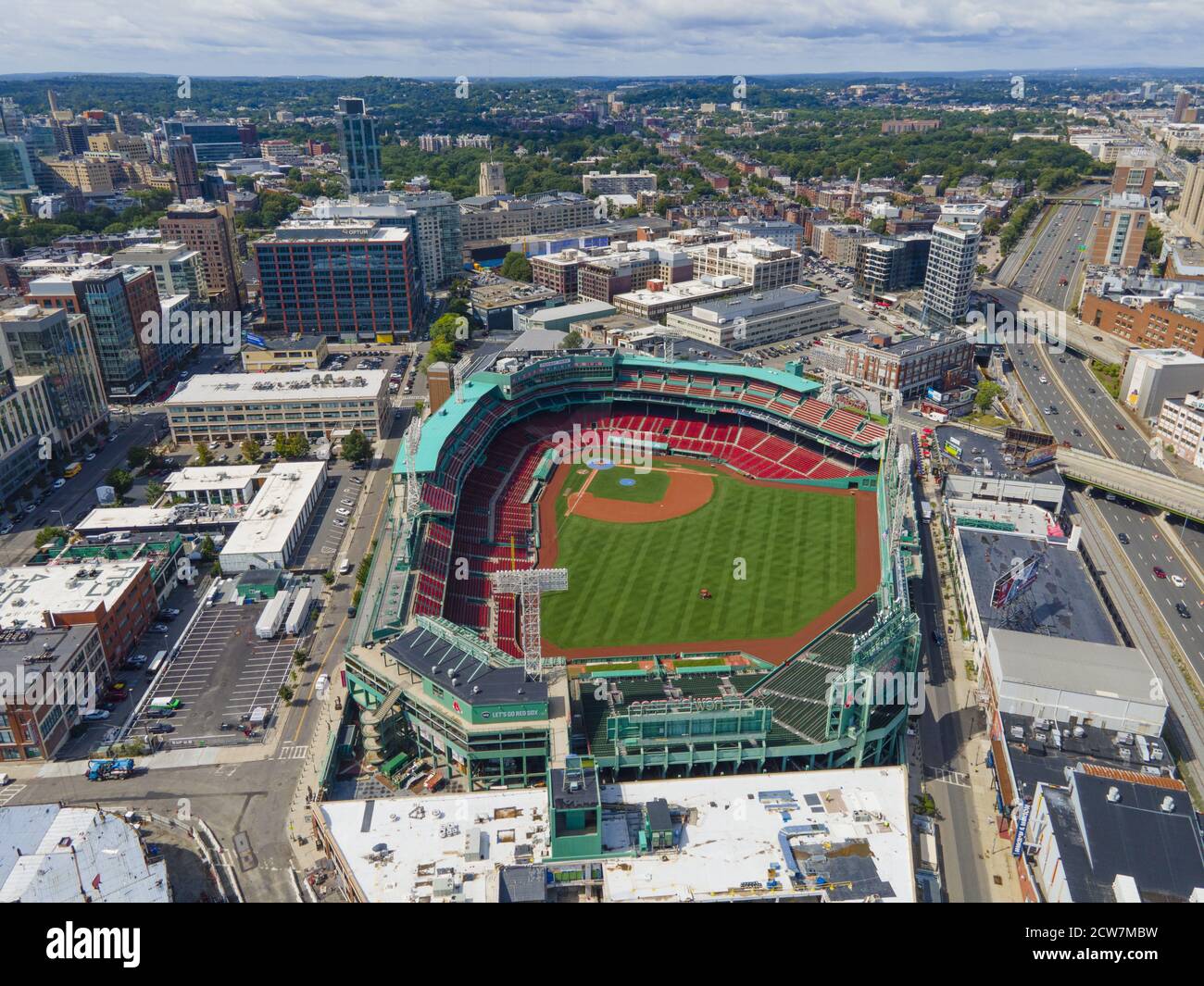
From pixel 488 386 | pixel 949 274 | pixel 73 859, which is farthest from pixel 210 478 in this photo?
pixel 949 274

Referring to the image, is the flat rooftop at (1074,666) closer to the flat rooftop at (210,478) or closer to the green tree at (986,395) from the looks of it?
the green tree at (986,395)

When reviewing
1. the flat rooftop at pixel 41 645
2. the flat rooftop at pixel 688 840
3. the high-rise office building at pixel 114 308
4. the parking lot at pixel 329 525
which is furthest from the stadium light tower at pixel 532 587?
the high-rise office building at pixel 114 308

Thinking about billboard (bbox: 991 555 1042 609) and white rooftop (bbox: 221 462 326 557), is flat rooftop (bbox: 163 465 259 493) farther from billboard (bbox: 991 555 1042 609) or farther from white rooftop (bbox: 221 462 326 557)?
billboard (bbox: 991 555 1042 609)

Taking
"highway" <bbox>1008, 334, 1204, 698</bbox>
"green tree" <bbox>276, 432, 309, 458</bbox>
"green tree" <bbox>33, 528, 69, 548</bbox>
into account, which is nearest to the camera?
"highway" <bbox>1008, 334, 1204, 698</bbox>

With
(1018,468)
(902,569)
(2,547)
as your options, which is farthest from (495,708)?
(1018,468)

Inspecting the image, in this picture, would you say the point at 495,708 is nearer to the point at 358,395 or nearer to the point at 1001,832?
the point at 1001,832

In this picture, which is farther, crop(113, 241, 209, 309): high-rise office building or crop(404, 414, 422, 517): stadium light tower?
crop(113, 241, 209, 309): high-rise office building

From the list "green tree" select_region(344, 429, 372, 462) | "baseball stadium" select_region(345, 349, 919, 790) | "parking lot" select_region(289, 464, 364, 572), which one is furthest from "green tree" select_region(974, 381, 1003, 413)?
"parking lot" select_region(289, 464, 364, 572)
